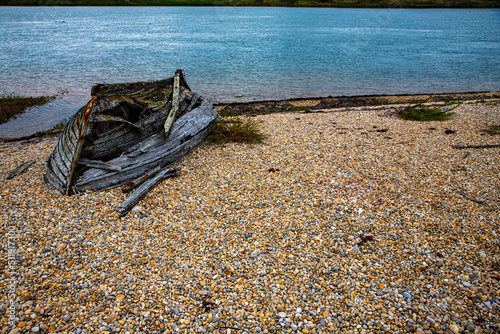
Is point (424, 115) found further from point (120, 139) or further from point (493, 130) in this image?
point (120, 139)

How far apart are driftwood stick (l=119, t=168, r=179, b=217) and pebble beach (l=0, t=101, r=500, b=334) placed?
177mm

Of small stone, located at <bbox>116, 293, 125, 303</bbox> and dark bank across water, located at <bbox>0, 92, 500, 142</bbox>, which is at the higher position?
dark bank across water, located at <bbox>0, 92, 500, 142</bbox>

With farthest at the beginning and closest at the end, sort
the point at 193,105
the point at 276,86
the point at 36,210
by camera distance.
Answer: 1. the point at 276,86
2. the point at 193,105
3. the point at 36,210

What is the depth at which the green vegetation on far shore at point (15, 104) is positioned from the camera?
16.1m

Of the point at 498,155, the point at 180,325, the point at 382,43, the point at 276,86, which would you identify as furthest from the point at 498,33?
the point at 180,325

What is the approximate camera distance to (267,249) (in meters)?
6.14

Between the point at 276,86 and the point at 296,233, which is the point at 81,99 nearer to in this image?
the point at 276,86

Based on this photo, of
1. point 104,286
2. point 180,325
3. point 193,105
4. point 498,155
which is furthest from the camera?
point 193,105

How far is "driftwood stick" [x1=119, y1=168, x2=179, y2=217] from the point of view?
284 inches

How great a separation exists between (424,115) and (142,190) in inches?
548

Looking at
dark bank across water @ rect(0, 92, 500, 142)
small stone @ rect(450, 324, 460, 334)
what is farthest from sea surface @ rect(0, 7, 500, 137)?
small stone @ rect(450, 324, 460, 334)

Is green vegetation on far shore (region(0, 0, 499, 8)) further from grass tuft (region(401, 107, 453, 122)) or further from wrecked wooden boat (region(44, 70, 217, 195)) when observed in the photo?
grass tuft (region(401, 107, 453, 122))

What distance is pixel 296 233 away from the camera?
6.60 meters

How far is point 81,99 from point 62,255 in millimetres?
16552
